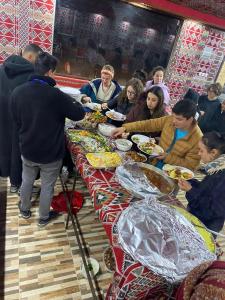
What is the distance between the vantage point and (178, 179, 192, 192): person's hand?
1.59 m

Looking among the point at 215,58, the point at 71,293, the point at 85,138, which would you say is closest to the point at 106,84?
the point at 85,138

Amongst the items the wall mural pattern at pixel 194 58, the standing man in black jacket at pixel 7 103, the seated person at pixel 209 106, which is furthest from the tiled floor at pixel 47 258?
the wall mural pattern at pixel 194 58

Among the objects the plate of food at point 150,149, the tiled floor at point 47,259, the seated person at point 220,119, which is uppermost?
the plate of food at point 150,149

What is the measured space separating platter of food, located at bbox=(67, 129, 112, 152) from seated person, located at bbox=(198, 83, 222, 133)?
2.71 m

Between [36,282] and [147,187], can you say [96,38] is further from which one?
[36,282]

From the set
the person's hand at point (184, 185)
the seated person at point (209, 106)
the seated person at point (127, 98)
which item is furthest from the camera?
the seated person at point (209, 106)

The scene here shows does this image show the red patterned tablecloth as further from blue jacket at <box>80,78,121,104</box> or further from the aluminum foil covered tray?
blue jacket at <box>80,78,121,104</box>

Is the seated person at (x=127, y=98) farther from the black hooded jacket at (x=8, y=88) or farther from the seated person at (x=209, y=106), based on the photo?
the seated person at (x=209, y=106)

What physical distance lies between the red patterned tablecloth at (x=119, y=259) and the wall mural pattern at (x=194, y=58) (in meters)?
4.30

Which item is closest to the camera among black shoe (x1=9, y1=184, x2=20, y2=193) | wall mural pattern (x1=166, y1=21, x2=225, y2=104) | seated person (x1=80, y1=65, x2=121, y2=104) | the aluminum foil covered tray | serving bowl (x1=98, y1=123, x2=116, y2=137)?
the aluminum foil covered tray

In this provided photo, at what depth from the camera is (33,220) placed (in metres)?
2.29

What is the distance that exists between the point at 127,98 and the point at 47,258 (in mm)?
2026

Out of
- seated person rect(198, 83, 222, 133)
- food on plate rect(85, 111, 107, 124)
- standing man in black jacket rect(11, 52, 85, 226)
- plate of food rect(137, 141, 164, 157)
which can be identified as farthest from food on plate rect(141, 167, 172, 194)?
seated person rect(198, 83, 222, 133)

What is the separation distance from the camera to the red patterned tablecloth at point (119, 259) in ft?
3.07
